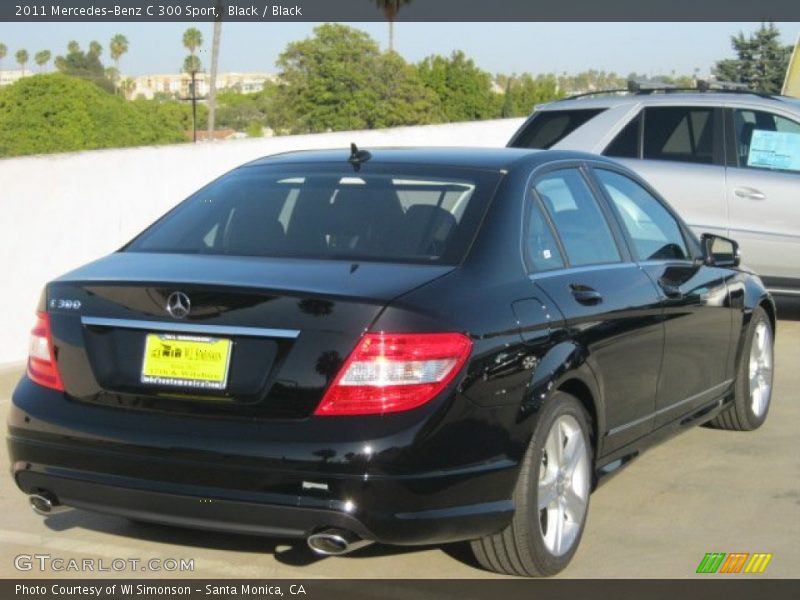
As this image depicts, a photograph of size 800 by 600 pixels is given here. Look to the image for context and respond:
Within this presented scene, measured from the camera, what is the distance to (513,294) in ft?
16.1

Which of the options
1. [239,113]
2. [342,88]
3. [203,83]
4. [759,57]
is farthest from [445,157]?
[203,83]

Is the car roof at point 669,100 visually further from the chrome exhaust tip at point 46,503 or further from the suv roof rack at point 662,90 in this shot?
the chrome exhaust tip at point 46,503

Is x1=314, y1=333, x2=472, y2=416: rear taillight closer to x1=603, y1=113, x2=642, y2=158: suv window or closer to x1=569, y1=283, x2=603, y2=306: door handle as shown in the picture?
x1=569, y1=283, x2=603, y2=306: door handle

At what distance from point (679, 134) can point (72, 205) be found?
16.5 ft

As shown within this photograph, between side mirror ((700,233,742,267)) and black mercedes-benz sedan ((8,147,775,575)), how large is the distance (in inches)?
50.2

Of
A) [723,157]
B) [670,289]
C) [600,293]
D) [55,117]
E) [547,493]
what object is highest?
[723,157]

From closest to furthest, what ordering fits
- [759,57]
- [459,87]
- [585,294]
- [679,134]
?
[585,294]
[679,134]
[759,57]
[459,87]

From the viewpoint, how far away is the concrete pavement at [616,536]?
17.1ft

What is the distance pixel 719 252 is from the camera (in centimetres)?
707

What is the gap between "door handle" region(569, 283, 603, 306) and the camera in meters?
5.36

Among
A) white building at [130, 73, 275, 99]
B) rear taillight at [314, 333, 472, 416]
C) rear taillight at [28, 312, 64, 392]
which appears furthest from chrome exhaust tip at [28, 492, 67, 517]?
white building at [130, 73, 275, 99]

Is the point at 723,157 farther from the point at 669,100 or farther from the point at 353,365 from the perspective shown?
the point at 353,365

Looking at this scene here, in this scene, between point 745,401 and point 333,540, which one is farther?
point 745,401

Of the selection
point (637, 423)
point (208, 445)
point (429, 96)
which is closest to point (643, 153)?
point (637, 423)
